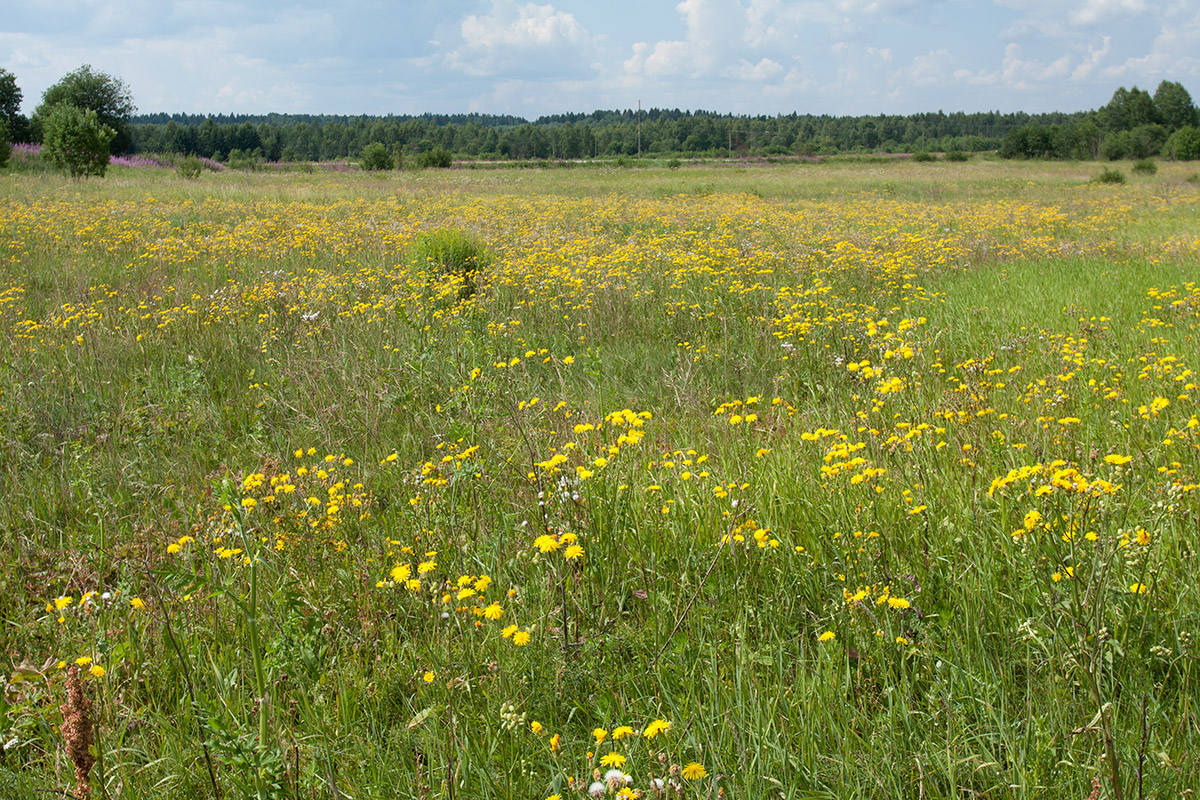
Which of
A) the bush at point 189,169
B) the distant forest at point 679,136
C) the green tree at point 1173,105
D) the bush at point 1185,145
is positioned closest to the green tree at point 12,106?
the distant forest at point 679,136

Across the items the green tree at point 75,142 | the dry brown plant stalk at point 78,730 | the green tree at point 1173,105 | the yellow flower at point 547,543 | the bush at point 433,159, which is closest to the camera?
the dry brown plant stalk at point 78,730

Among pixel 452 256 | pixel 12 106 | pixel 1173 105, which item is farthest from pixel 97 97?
pixel 1173 105

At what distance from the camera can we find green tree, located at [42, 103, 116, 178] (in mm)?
23297

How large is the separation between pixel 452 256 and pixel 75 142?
899 inches

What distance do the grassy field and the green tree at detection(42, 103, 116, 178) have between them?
2151 cm

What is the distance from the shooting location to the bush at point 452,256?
26.1ft

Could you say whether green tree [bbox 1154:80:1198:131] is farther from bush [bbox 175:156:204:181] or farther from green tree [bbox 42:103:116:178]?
green tree [bbox 42:103:116:178]

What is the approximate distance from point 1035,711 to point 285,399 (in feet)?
14.9

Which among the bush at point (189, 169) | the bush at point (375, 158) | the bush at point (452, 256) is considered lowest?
the bush at point (452, 256)

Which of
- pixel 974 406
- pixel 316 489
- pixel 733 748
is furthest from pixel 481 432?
pixel 974 406

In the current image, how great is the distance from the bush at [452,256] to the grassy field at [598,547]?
1159 millimetres

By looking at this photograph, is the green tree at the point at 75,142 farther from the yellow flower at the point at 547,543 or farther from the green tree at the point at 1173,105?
the green tree at the point at 1173,105

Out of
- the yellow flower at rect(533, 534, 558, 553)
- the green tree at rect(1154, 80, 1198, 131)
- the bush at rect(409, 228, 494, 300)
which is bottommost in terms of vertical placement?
the yellow flower at rect(533, 534, 558, 553)

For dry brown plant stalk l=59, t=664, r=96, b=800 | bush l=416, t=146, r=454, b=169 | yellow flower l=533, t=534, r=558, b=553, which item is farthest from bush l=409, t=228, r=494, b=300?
bush l=416, t=146, r=454, b=169
